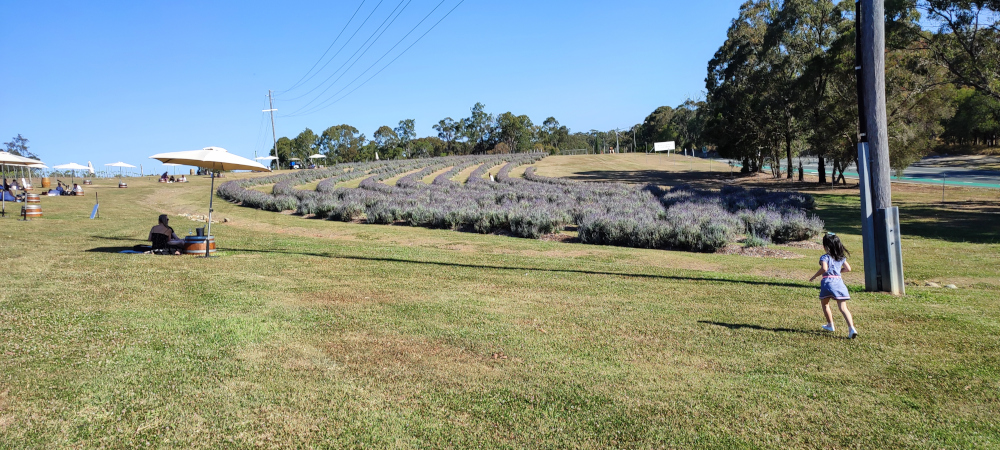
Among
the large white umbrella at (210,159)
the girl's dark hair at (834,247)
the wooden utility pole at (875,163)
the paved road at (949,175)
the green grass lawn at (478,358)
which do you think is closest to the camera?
the green grass lawn at (478,358)

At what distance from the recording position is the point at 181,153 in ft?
43.0

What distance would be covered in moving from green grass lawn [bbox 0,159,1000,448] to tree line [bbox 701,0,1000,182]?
17.9 m

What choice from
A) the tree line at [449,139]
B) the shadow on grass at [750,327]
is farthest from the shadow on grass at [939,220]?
the tree line at [449,139]

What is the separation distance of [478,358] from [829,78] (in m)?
36.5

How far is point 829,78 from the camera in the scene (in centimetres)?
3484

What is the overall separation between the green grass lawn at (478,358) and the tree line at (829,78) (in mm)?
17868

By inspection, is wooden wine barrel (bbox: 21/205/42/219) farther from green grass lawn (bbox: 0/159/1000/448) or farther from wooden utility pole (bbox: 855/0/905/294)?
wooden utility pole (bbox: 855/0/905/294)

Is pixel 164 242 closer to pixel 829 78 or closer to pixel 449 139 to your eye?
pixel 829 78

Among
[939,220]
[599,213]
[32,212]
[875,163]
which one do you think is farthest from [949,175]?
[32,212]

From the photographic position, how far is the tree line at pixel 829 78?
961 inches

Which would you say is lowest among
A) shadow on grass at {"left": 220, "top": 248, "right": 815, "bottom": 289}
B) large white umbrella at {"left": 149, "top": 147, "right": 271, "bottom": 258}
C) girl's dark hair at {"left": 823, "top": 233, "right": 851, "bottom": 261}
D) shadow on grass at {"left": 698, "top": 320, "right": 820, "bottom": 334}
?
shadow on grass at {"left": 698, "top": 320, "right": 820, "bottom": 334}

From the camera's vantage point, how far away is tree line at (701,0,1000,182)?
24406 millimetres

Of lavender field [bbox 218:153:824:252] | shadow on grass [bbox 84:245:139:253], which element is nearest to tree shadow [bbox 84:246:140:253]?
shadow on grass [bbox 84:245:139:253]

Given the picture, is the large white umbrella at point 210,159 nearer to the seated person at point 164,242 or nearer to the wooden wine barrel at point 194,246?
the wooden wine barrel at point 194,246
